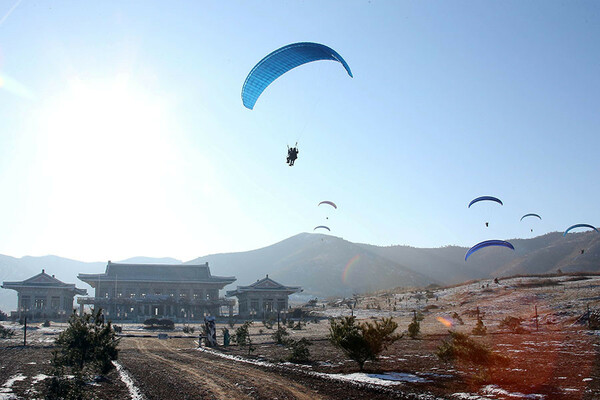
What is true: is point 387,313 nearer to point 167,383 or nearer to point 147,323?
point 147,323

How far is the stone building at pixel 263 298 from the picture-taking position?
243 ft

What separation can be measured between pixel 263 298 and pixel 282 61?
57.2 metres

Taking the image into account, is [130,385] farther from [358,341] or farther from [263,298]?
[263,298]

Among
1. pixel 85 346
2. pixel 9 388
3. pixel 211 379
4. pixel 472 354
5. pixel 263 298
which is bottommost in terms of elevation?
pixel 211 379

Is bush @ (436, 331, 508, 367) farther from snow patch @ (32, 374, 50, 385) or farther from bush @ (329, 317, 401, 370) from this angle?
snow patch @ (32, 374, 50, 385)

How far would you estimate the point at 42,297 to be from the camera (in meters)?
72.6

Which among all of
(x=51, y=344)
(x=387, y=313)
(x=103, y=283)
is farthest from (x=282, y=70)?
(x=103, y=283)

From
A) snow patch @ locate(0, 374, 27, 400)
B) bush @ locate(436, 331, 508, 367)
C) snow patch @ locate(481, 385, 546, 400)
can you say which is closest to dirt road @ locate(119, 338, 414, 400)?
snow patch @ locate(481, 385, 546, 400)

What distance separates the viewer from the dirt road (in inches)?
530

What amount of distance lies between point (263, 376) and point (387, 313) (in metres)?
47.6

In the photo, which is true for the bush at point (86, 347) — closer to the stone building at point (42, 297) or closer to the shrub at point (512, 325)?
the shrub at point (512, 325)

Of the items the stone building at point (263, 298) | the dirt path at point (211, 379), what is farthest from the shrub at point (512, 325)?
the stone building at point (263, 298)

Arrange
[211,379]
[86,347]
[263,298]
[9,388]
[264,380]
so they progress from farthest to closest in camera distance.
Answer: [263,298] → [86,347] → [211,379] → [264,380] → [9,388]

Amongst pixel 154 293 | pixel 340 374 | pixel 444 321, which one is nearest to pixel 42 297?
pixel 154 293
